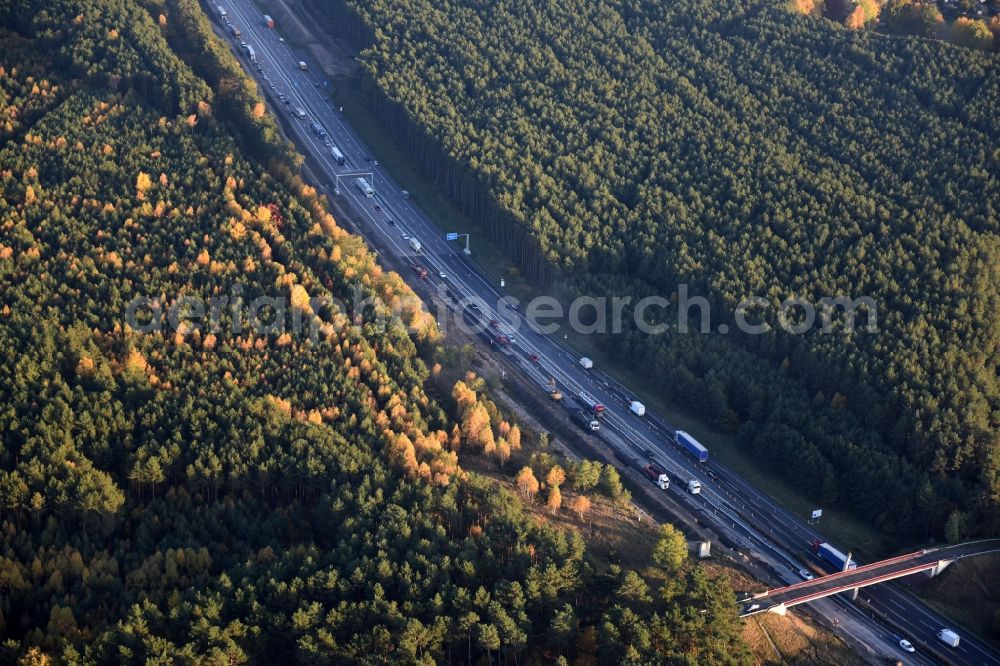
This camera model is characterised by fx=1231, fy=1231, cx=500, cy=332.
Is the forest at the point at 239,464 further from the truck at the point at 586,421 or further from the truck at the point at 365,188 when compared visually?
the truck at the point at 365,188

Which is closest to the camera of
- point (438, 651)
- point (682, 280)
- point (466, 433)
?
point (438, 651)

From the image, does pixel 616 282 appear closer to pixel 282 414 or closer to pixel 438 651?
pixel 282 414

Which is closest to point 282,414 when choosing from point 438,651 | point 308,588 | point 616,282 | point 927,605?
point 308,588

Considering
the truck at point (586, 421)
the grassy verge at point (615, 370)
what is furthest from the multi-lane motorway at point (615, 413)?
the grassy verge at point (615, 370)

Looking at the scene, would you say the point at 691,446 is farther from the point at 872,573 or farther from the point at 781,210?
the point at 781,210

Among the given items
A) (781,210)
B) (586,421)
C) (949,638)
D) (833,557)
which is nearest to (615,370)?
(586,421)

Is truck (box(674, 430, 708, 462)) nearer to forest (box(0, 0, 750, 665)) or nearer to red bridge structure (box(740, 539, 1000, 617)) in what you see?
forest (box(0, 0, 750, 665))

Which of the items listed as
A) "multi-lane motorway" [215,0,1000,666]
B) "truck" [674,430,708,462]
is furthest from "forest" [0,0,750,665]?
"truck" [674,430,708,462]

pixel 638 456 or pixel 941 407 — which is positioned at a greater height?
pixel 941 407
